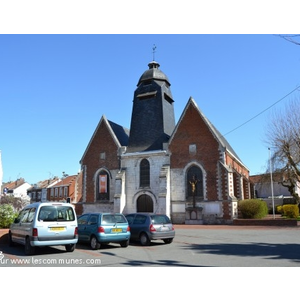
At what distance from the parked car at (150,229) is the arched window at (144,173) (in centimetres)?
1546

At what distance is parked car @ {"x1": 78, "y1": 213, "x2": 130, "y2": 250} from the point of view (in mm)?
11891

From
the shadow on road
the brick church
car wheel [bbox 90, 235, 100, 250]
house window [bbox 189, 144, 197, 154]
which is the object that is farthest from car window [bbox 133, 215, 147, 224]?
house window [bbox 189, 144, 197, 154]

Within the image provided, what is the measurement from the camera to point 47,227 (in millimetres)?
10156

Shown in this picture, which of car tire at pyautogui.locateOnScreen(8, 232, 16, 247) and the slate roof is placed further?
the slate roof

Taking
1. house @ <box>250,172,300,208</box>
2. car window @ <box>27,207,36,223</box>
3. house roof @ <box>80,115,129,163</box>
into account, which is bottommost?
car window @ <box>27,207,36,223</box>

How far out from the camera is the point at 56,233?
33.8ft

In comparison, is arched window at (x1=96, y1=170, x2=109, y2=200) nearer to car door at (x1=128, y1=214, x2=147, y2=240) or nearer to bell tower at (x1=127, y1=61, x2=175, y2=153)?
bell tower at (x1=127, y1=61, x2=175, y2=153)

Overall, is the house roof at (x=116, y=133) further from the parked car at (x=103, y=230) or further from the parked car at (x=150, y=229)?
the parked car at (x=103, y=230)

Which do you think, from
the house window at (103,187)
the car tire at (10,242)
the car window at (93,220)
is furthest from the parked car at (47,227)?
the house window at (103,187)

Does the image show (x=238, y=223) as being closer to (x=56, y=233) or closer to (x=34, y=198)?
(x=56, y=233)

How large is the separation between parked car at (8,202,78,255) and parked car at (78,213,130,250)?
1.30m

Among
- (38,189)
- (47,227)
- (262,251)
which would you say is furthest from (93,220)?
(38,189)

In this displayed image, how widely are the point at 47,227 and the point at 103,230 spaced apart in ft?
8.08

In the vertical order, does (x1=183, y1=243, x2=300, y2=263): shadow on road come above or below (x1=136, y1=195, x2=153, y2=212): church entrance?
below
